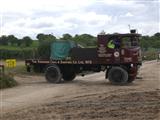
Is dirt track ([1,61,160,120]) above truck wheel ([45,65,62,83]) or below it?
below

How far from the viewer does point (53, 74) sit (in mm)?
28141

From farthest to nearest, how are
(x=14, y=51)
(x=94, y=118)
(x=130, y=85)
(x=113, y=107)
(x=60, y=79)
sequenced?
(x=14, y=51) → (x=60, y=79) → (x=130, y=85) → (x=113, y=107) → (x=94, y=118)

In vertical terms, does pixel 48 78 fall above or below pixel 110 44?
below

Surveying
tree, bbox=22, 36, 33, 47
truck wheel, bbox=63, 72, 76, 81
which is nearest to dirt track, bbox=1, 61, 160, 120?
truck wheel, bbox=63, 72, 76, 81

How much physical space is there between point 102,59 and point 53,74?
3226 mm

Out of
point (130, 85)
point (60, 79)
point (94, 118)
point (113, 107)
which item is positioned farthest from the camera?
point (60, 79)

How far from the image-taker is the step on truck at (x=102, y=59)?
25970 mm

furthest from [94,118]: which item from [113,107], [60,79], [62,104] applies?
[60,79]

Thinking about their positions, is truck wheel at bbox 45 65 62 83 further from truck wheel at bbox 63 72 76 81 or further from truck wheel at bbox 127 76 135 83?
truck wheel at bbox 127 76 135 83

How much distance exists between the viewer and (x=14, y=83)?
2641 cm

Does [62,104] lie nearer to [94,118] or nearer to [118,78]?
[94,118]

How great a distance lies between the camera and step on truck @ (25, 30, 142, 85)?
85.2 feet

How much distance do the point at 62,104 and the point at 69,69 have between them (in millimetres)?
11275

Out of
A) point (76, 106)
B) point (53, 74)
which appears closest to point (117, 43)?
point (53, 74)
